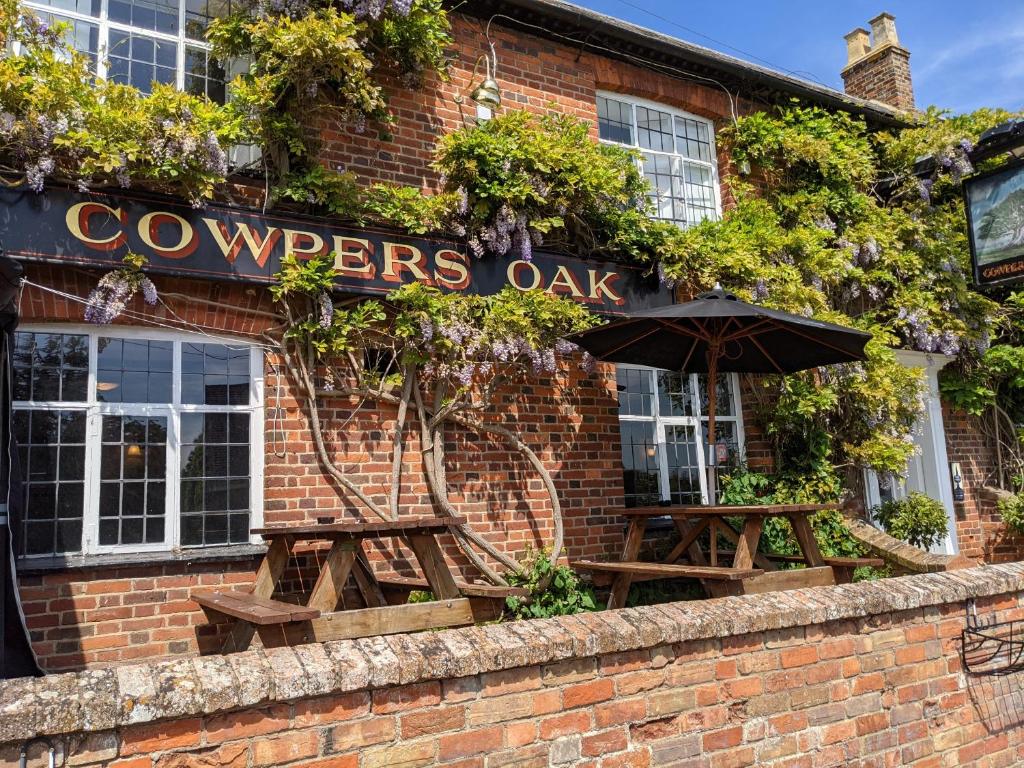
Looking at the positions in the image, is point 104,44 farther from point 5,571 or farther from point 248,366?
point 5,571

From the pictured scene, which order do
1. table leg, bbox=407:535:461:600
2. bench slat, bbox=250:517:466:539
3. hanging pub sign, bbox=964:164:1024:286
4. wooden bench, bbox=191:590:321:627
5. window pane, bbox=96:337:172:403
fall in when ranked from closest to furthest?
wooden bench, bbox=191:590:321:627
bench slat, bbox=250:517:466:539
table leg, bbox=407:535:461:600
window pane, bbox=96:337:172:403
hanging pub sign, bbox=964:164:1024:286

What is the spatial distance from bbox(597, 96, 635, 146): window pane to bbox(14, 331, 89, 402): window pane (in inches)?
217

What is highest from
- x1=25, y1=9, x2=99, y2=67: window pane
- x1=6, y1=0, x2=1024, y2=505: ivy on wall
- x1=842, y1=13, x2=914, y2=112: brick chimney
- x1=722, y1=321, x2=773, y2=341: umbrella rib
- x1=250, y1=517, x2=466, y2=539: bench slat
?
x1=842, y1=13, x2=914, y2=112: brick chimney

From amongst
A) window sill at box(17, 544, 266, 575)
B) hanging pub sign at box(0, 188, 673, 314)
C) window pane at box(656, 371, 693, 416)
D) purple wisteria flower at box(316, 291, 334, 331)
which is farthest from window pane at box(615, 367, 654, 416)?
window sill at box(17, 544, 266, 575)

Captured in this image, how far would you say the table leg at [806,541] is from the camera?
6141 mm

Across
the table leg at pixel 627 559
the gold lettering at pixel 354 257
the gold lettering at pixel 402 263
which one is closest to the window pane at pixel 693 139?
the gold lettering at pixel 402 263

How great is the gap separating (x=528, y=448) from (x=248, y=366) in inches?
93.7

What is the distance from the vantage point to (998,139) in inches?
360

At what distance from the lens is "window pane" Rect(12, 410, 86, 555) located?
17.3 ft

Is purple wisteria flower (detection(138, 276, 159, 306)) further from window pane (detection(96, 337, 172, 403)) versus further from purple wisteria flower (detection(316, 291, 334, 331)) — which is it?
purple wisteria flower (detection(316, 291, 334, 331))

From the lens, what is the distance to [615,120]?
8.89 meters

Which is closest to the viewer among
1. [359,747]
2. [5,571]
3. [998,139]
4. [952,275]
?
[359,747]

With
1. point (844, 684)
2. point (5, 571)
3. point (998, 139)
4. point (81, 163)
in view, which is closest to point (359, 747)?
point (844, 684)

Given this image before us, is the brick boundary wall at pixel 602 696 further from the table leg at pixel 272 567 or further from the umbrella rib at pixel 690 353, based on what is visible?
the umbrella rib at pixel 690 353
